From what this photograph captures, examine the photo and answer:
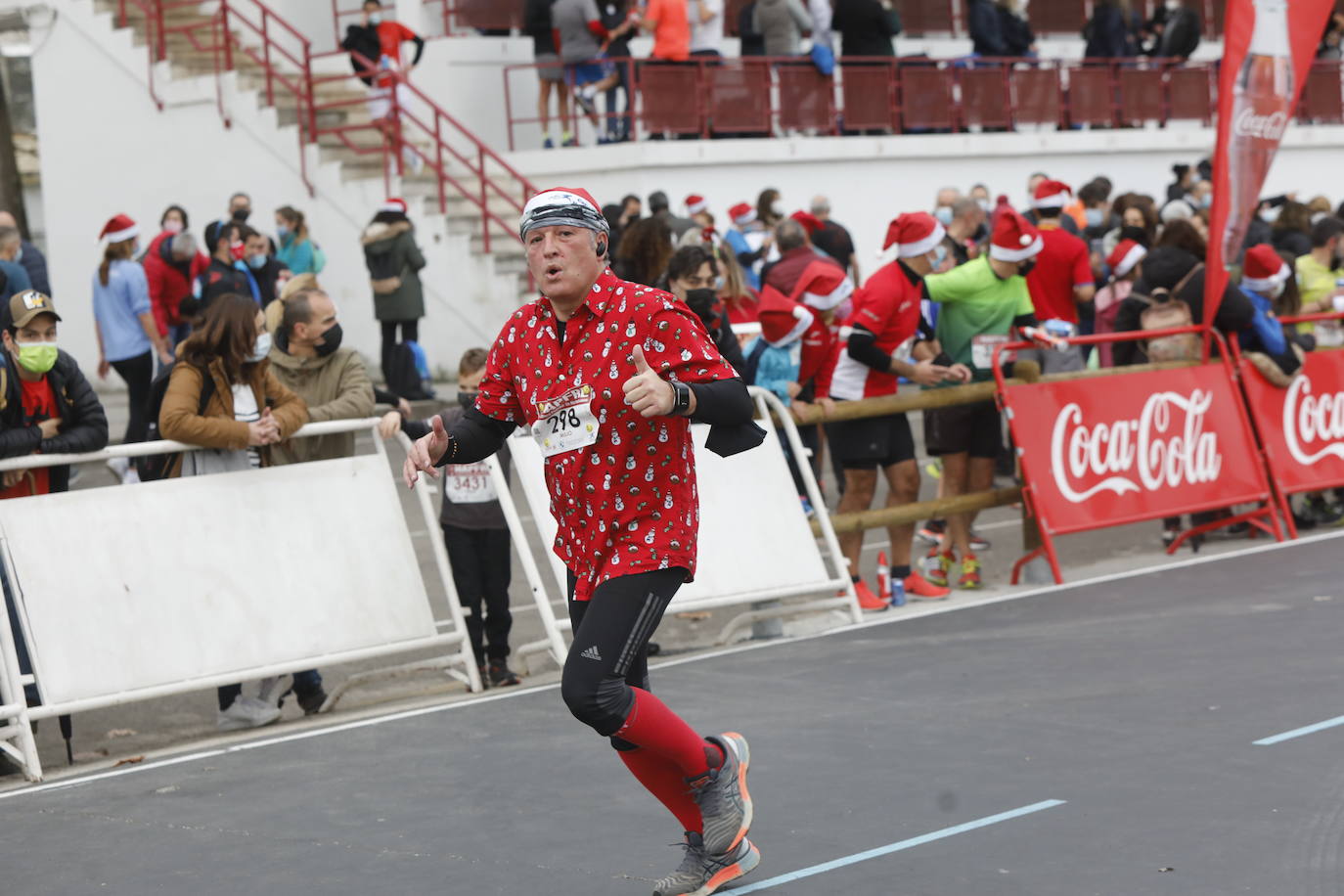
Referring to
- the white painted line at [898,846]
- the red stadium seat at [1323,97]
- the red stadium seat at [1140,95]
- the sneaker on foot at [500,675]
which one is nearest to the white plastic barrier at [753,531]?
the sneaker on foot at [500,675]

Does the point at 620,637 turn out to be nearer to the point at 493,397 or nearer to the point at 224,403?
the point at 493,397

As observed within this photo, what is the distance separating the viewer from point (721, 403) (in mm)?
5168

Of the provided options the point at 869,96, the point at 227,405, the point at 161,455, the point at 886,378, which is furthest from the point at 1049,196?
the point at 869,96

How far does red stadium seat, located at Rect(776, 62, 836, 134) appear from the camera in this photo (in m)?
22.6

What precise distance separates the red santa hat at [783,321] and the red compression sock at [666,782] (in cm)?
499

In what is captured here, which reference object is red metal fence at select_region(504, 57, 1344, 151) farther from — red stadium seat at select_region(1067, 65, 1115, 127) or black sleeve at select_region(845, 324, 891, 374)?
black sleeve at select_region(845, 324, 891, 374)

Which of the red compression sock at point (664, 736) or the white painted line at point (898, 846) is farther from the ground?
the red compression sock at point (664, 736)

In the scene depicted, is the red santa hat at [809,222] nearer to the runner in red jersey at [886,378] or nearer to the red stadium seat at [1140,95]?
the runner in red jersey at [886,378]

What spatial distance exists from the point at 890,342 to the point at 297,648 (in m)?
3.77

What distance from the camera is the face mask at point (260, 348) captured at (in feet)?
27.3

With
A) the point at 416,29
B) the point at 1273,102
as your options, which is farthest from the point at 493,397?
the point at 416,29

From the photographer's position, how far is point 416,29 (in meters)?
23.5

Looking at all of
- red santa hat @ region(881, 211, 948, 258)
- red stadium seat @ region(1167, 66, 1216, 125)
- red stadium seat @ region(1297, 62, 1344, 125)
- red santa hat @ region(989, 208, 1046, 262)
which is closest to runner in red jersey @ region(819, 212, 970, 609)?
red santa hat @ region(881, 211, 948, 258)

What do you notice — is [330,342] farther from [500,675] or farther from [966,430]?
[966,430]
